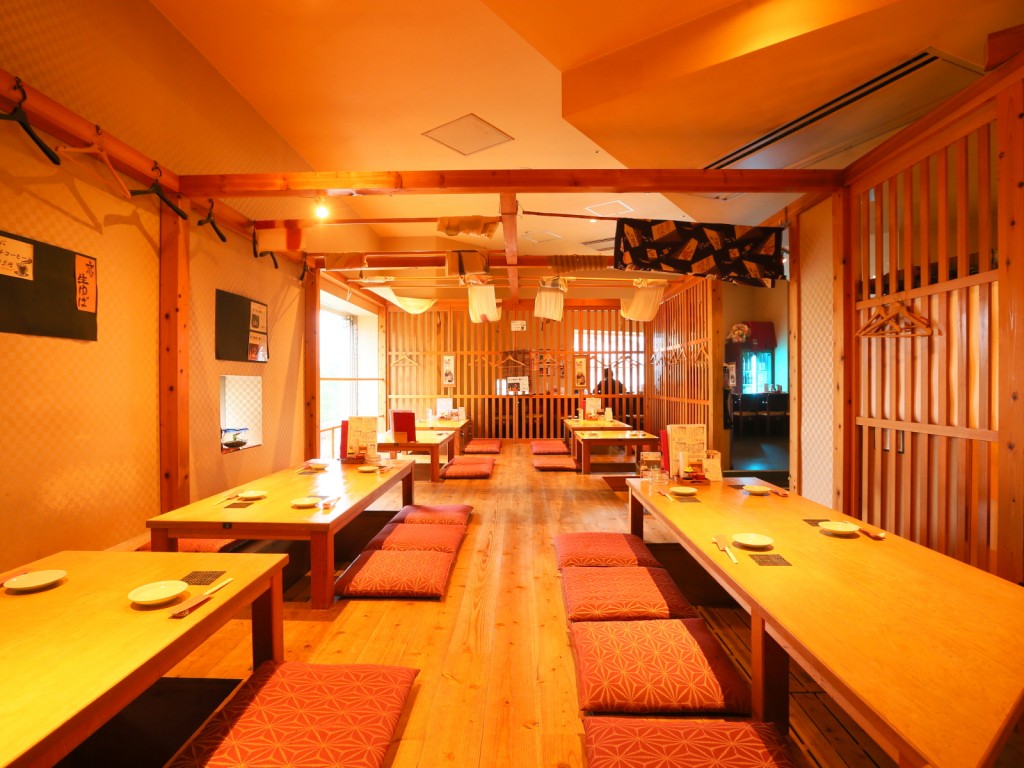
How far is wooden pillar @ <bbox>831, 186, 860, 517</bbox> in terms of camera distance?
11.7 feet

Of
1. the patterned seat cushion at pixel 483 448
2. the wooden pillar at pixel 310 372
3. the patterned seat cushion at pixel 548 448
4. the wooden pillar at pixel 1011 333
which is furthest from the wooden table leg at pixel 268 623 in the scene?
the patterned seat cushion at pixel 483 448

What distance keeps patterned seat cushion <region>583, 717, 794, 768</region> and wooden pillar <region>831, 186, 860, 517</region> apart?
8.92ft

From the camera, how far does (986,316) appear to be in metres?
2.46

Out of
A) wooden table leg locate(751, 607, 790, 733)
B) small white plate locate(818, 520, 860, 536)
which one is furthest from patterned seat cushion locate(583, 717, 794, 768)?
small white plate locate(818, 520, 860, 536)

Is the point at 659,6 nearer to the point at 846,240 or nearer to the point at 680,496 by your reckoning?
the point at 846,240

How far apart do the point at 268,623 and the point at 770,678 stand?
1854 millimetres

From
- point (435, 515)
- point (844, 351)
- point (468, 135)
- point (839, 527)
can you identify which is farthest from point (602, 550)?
point (468, 135)

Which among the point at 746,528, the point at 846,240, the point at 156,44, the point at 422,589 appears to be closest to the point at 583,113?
the point at 846,240

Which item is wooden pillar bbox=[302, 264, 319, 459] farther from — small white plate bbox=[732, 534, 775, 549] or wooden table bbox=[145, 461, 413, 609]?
small white plate bbox=[732, 534, 775, 549]

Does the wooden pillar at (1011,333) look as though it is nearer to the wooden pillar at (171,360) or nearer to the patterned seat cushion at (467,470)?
the wooden pillar at (171,360)

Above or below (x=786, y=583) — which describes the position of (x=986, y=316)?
above

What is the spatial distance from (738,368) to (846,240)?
567 centimetres

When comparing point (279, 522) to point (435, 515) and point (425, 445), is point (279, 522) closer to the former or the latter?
point (435, 515)

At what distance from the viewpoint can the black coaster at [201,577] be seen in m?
1.63
